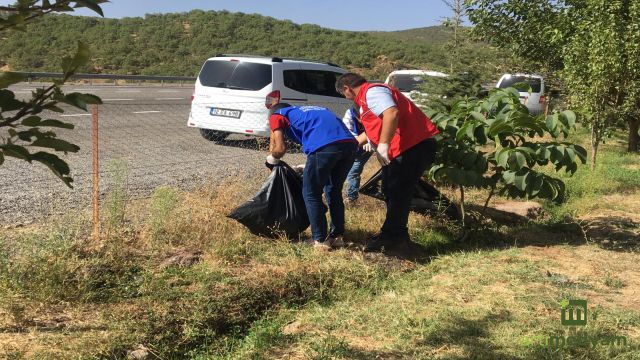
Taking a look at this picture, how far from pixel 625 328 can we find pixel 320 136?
8.40ft

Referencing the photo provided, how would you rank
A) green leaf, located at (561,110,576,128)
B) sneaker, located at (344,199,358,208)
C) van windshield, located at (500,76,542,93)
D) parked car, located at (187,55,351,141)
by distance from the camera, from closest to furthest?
green leaf, located at (561,110,576,128)
sneaker, located at (344,199,358,208)
parked car, located at (187,55,351,141)
van windshield, located at (500,76,542,93)

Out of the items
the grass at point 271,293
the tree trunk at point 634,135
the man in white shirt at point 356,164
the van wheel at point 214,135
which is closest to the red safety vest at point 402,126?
the grass at point 271,293

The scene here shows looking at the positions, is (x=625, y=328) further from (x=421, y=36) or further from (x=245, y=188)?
(x=421, y=36)

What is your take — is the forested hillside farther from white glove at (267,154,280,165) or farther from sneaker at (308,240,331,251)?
sneaker at (308,240,331,251)

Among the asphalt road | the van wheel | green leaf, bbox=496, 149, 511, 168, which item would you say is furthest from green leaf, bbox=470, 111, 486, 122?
the van wheel

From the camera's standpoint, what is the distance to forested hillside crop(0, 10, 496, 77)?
43.2m

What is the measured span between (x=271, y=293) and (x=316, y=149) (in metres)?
1.26

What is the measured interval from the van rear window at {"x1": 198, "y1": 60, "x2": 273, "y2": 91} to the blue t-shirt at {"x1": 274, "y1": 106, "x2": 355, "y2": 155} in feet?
19.8

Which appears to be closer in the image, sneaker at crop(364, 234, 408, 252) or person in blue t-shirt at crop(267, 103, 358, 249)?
person in blue t-shirt at crop(267, 103, 358, 249)

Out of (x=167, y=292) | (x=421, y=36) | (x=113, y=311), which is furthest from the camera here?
(x=421, y=36)

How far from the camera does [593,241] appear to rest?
596 cm

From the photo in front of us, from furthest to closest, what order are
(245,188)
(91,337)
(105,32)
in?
(105,32)
(245,188)
(91,337)

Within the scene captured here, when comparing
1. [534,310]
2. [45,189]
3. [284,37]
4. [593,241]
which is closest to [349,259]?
[534,310]

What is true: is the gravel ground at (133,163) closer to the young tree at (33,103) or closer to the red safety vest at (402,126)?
the red safety vest at (402,126)
